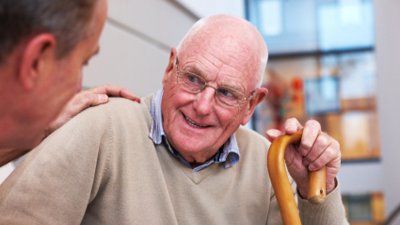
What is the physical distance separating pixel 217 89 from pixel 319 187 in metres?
0.33

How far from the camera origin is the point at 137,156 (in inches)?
53.1

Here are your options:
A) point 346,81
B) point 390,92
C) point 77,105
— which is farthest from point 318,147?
point 346,81

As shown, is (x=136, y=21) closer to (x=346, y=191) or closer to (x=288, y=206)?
(x=288, y=206)

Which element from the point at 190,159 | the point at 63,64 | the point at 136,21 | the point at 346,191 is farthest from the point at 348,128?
the point at 63,64

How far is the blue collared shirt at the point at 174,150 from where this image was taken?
55.5 inches

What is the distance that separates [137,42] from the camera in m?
2.12

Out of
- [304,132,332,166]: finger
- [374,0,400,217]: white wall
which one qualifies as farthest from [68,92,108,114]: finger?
[374,0,400,217]: white wall

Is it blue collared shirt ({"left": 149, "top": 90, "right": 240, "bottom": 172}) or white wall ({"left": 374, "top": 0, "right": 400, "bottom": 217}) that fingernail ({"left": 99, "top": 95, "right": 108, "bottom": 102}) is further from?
white wall ({"left": 374, "top": 0, "right": 400, "bottom": 217})

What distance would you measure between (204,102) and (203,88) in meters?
0.04

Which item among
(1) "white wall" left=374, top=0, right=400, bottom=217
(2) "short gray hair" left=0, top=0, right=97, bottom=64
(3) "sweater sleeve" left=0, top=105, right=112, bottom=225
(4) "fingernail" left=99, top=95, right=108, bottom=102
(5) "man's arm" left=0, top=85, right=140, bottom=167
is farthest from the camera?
(1) "white wall" left=374, top=0, right=400, bottom=217

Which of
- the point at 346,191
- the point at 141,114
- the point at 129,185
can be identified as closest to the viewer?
the point at 129,185

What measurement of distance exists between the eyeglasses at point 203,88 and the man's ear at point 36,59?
76cm

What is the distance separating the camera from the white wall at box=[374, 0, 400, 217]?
4660 mm

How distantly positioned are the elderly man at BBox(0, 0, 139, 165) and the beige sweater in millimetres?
445
